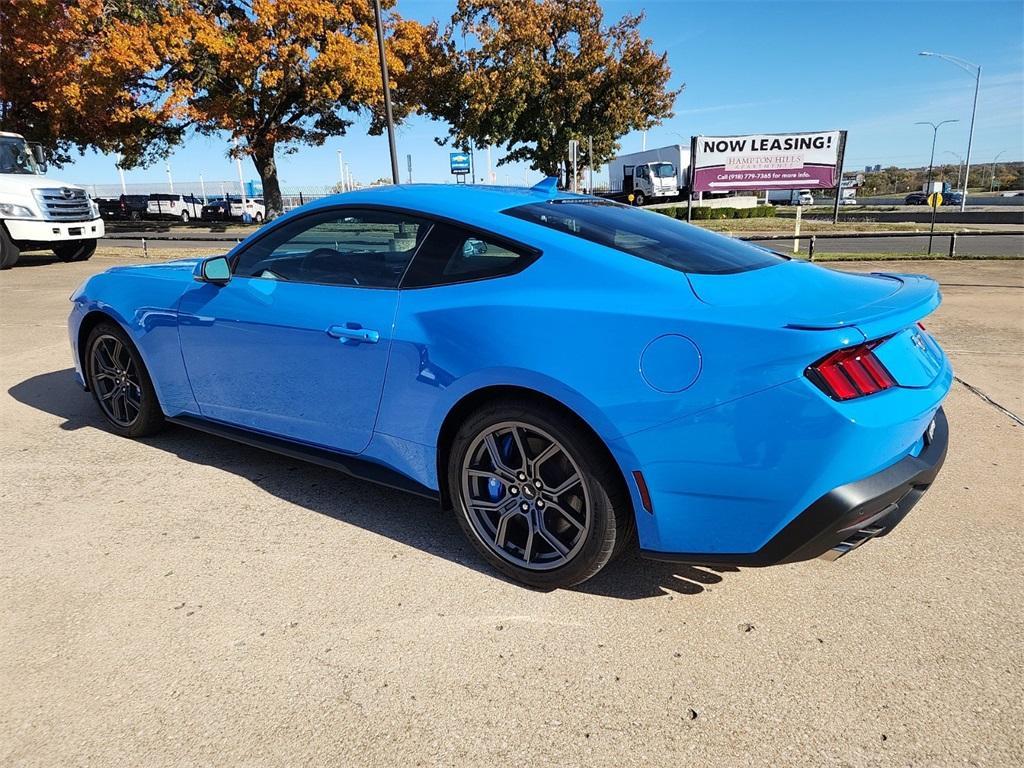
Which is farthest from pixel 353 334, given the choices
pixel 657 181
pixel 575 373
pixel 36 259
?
pixel 657 181

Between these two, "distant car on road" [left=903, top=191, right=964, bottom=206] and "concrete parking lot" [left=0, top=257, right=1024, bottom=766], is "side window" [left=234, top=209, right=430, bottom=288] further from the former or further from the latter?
"distant car on road" [left=903, top=191, right=964, bottom=206]

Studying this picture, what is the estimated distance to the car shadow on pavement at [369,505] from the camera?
2717 millimetres

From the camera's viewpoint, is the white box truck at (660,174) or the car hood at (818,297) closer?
the car hood at (818,297)

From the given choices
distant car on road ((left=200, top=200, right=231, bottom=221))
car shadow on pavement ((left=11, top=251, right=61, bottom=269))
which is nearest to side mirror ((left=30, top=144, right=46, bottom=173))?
car shadow on pavement ((left=11, top=251, right=61, bottom=269))

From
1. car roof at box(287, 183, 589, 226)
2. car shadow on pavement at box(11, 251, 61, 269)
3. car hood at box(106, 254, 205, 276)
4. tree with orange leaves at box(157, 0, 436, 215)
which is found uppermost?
tree with orange leaves at box(157, 0, 436, 215)

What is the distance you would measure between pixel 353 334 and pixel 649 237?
130 centimetres

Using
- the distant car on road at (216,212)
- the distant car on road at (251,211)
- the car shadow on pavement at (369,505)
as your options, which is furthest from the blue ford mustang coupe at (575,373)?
the distant car on road at (216,212)

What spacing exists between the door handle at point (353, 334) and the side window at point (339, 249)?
0.21m

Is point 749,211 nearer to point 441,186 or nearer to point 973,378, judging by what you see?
point 973,378

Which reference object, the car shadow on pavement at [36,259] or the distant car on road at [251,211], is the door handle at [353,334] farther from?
the distant car on road at [251,211]

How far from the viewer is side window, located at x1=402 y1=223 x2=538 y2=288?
260 cm

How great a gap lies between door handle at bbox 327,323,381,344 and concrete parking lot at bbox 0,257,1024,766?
0.89 meters

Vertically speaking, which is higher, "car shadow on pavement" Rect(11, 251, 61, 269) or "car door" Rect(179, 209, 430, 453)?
"car door" Rect(179, 209, 430, 453)

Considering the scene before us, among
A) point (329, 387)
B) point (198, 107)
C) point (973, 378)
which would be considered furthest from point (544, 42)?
point (329, 387)
